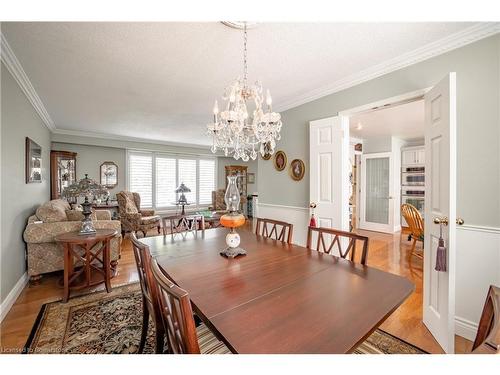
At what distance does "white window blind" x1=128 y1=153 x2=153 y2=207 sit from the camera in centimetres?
618

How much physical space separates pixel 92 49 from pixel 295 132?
259 centimetres

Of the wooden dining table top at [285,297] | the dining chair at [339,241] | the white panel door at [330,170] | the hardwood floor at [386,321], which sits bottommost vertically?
the hardwood floor at [386,321]

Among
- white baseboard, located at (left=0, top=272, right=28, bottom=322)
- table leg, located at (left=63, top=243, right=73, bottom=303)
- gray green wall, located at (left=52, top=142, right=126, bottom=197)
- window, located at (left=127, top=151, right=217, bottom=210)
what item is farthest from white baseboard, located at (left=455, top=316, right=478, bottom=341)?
gray green wall, located at (left=52, top=142, right=126, bottom=197)

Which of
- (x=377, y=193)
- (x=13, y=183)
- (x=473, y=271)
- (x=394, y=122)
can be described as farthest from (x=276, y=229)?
(x=377, y=193)

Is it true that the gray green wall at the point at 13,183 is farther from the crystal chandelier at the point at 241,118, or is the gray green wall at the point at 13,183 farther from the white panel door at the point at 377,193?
the white panel door at the point at 377,193

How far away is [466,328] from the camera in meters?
1.79

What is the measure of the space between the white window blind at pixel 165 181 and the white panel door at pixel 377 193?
18.1 ft

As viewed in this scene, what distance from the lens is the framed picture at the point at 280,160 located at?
11.6 feet

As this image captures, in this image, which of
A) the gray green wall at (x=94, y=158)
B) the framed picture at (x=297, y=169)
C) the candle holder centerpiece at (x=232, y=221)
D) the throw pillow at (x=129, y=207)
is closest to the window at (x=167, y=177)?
the gray green wall at (x=94, y=158)

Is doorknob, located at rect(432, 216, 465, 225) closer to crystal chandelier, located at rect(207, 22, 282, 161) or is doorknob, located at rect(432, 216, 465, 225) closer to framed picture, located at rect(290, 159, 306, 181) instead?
crystal chandelier, located at rect(207, 22, 282, 161)

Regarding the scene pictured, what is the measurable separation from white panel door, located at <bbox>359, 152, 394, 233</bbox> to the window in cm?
482

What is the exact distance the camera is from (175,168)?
→ 6.91 m
